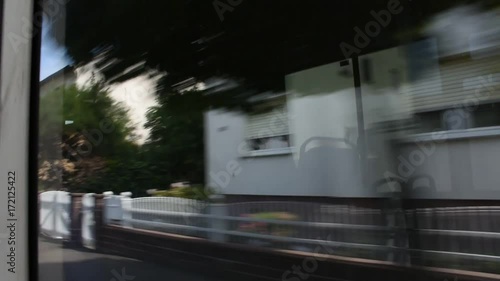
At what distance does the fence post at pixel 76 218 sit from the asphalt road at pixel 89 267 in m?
0.03

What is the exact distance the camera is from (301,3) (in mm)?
1260

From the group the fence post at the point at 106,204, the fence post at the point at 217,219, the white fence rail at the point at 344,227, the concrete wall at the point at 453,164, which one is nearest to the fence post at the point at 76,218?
the fence post at the point at 106,204

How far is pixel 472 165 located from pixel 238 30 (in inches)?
27.6

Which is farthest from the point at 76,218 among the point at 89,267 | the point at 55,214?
the point at 89,267

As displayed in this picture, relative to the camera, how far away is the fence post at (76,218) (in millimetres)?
1707

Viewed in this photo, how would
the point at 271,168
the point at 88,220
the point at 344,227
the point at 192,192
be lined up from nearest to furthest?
the point at 344,227
the point at 271,168
the point at 192,192
the point at 88,220

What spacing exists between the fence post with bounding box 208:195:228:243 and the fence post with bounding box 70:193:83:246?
1.96ft

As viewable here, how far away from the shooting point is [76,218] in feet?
5.63

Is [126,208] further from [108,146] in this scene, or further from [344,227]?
[344,227]

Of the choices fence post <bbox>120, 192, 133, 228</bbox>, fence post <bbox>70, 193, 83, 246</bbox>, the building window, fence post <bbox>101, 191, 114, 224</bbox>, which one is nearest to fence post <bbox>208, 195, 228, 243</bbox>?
the building window

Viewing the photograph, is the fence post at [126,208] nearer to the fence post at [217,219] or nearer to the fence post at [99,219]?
the fence post at [99,219]

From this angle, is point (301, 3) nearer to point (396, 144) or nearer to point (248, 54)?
point (248, 54)

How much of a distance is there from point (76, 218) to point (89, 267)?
0.18m

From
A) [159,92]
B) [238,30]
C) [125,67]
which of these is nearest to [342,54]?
[238,30]
